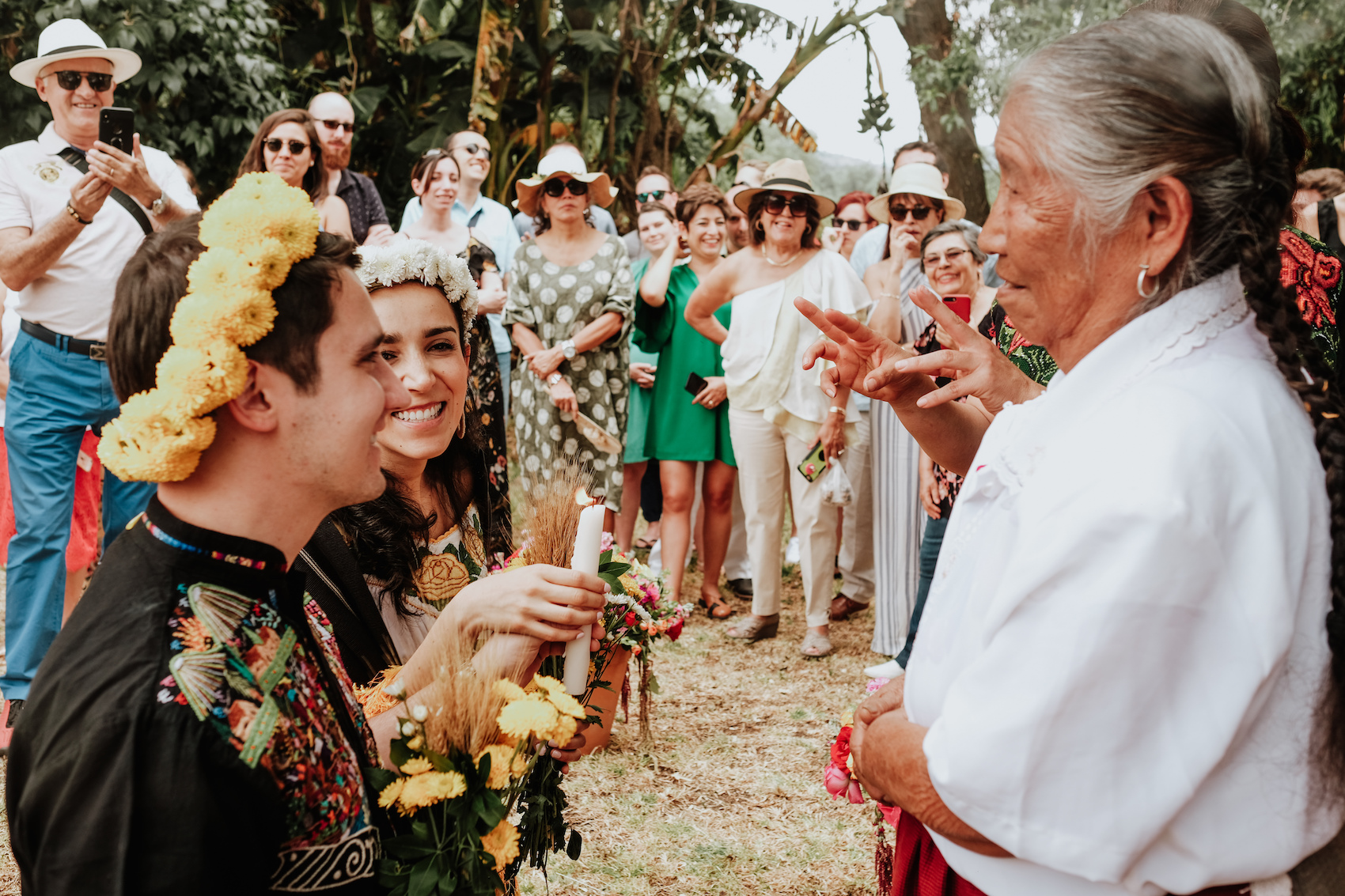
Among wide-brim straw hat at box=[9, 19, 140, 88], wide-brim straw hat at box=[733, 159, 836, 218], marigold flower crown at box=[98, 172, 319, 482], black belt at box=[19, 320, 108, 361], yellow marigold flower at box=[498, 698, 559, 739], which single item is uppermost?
wide-brim straw hat at box=[9, 19, 140, 88]

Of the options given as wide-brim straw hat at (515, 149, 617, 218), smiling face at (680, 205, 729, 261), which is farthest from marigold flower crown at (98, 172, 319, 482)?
smiling face at (680, 205, 729, 261)

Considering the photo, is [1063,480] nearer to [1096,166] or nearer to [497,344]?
[1096,166]

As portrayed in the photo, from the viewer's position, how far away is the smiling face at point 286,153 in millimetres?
5535

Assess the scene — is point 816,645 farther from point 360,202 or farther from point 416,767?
point 416,767

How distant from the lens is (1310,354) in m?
1.34

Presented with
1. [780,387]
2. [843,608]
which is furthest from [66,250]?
[843,608]

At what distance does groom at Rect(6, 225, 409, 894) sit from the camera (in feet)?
3.82

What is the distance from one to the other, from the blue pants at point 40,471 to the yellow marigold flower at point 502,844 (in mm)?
3314

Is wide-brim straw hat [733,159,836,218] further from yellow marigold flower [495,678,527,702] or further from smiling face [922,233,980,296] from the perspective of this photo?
yellow marigold flower [495,678,527,702]

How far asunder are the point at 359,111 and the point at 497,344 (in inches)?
234

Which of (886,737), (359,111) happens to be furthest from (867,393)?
(359,111)

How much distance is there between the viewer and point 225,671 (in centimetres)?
125

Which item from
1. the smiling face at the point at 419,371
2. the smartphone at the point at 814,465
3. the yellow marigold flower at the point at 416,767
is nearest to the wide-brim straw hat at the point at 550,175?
the smartphone at the point at 814,465

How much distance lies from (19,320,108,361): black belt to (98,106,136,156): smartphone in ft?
2.59
